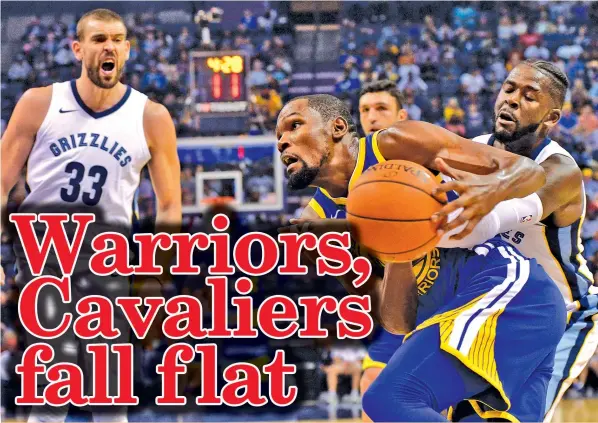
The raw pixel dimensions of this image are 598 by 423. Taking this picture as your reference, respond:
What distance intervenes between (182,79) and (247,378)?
502 centimetres

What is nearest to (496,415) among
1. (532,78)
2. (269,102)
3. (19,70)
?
(532,78)

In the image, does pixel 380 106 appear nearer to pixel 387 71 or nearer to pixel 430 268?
pixel 430 268

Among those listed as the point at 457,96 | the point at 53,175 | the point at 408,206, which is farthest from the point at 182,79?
the point at 408,206

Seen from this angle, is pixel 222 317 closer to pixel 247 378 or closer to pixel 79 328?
pixel 247 378

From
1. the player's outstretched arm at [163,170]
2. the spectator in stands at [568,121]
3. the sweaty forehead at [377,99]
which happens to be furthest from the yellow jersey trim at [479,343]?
the spectator in stands at [568,121]

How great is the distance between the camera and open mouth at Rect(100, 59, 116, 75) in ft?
16.1

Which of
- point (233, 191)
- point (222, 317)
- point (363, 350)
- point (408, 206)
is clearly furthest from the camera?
point (233, 191)

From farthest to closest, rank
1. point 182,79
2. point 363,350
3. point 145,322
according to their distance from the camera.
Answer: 1. point 182,79
2. point 363,350
3. point 145,322

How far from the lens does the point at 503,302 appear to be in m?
3.08

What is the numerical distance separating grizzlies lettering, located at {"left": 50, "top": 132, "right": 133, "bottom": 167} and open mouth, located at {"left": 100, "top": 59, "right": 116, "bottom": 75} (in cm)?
41

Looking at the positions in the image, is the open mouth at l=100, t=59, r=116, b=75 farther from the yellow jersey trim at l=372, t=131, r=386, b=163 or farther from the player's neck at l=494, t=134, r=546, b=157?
the player's neck at l=494, t=134, r=546, b=157

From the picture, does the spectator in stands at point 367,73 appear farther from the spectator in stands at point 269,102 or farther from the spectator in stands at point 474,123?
the spectator in stands at point 474,123

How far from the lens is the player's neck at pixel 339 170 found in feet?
11.5

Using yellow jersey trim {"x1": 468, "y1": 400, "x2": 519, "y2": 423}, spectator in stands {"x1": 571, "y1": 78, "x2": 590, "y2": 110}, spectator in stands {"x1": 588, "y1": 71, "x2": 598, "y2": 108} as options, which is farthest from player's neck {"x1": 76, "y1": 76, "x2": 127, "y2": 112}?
spectator in stands {"x1": 588, "y1": 71, "x2": 598, "y2": 108}
